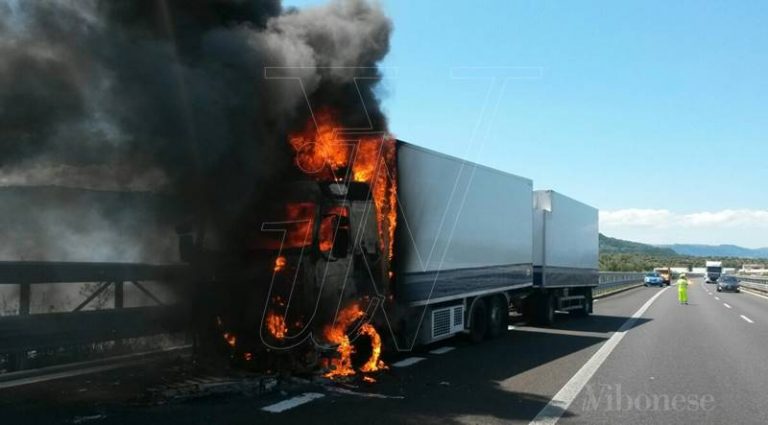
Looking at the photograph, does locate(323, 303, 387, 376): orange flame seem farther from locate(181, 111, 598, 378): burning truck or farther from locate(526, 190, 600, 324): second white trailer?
locate(526, 190, 600, 324): second white trailer

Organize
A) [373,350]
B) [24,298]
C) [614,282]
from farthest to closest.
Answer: [614,282]
[373,350]
[24,298]

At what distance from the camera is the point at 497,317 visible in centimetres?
1277

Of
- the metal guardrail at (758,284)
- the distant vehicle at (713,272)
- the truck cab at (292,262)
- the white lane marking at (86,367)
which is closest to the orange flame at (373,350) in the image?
the truck cab at (292,262)

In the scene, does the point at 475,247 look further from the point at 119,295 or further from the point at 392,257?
the point at 119,295

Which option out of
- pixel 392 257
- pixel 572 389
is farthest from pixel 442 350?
pixel 572 389

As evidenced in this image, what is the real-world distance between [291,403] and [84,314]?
2336 millimetres

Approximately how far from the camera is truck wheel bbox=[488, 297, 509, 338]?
40.8ft

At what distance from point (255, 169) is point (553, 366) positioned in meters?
5.20

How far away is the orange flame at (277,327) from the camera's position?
7.41 m

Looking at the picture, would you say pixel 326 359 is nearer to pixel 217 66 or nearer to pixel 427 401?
pixel 427 401

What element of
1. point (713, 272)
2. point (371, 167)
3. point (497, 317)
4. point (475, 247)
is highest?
point (371, 167)

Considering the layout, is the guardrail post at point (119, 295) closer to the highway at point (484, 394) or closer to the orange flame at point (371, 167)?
the highway at point (484, 394)

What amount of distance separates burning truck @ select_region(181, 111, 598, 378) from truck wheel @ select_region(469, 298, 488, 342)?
6 centimetres

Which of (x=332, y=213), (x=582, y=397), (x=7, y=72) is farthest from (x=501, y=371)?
(x=7, y=72)
